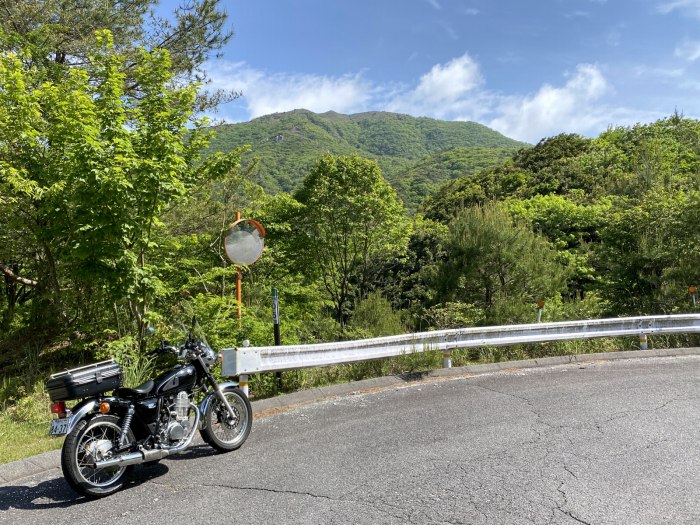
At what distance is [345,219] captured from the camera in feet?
61.0

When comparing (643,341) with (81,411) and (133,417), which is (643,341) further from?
(81,411)

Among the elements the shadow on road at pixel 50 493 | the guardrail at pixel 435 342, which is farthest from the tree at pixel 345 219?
the shadow on road at pixel 50 493

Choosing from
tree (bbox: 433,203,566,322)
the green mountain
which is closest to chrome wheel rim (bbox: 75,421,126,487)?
tree (bbox: 433,203,566,322)

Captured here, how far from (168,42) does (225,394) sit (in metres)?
12.4

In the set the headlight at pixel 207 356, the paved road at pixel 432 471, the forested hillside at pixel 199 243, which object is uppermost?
the forested hillside at pixel 199 243

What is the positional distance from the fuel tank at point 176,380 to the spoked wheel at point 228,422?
306mm

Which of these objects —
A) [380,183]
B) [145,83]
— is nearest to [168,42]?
[145,83]

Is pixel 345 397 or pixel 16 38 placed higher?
pixel 16 38

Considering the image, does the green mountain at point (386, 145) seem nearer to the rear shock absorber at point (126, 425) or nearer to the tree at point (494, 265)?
the tree at point (494, 265)

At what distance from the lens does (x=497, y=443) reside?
4.64 meters

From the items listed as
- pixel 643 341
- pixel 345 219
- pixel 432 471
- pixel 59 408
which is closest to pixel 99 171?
pixel 59 408

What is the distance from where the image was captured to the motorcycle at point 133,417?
12.3 ft

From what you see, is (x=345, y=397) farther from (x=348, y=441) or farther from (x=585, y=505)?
(x=585, y=505)

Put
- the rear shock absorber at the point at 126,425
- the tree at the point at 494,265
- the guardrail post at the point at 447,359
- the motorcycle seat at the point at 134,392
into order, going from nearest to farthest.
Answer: the rear shock absorber at the point at 126,425
the motorcycle seat at the point at 134,392
the guardrail post at the point at 447,359
the tree at the point at 494,265
